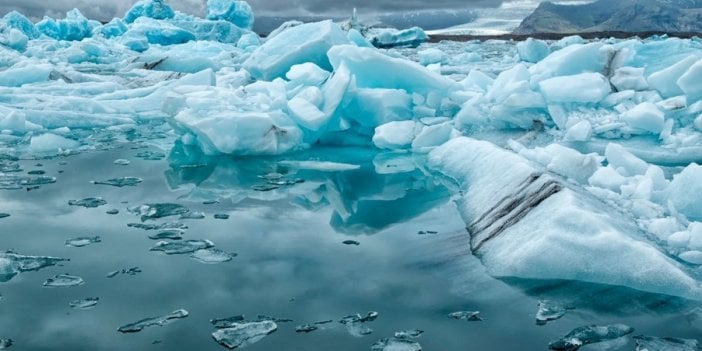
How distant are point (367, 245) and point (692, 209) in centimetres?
167

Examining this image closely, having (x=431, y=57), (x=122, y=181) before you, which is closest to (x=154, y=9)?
(x=431, y=57)

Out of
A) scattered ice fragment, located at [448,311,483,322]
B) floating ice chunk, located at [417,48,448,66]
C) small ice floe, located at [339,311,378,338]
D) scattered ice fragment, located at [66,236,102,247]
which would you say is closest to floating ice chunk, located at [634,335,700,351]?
scattered ice fragment, located at [448,311,483,322]

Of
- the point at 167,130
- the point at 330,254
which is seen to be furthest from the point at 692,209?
the point at 167,130

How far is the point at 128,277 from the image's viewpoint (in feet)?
8.39

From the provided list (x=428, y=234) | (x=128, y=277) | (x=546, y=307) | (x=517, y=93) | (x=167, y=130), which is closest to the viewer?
(x=546, y=307)

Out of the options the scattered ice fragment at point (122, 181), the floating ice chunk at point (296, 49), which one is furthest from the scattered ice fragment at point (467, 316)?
the floating ice chunk at point (296, 49)

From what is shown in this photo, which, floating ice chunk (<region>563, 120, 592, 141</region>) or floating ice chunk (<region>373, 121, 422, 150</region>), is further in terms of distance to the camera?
floating ice chunk (<region>373, 121, 422, 150</region>)

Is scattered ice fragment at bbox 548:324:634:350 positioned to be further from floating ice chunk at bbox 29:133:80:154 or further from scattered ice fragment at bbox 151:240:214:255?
floating ice chunk at bbox 29:133:80:154

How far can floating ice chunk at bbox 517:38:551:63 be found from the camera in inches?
406

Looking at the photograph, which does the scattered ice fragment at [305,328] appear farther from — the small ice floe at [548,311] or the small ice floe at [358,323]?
the small ice floe at [548,311]

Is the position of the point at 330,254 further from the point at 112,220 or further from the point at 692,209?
the point at 692,209

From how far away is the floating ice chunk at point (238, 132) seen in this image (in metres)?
5.09

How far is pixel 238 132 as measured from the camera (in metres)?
5.18

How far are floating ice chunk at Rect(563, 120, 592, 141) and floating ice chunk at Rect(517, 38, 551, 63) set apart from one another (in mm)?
5764
